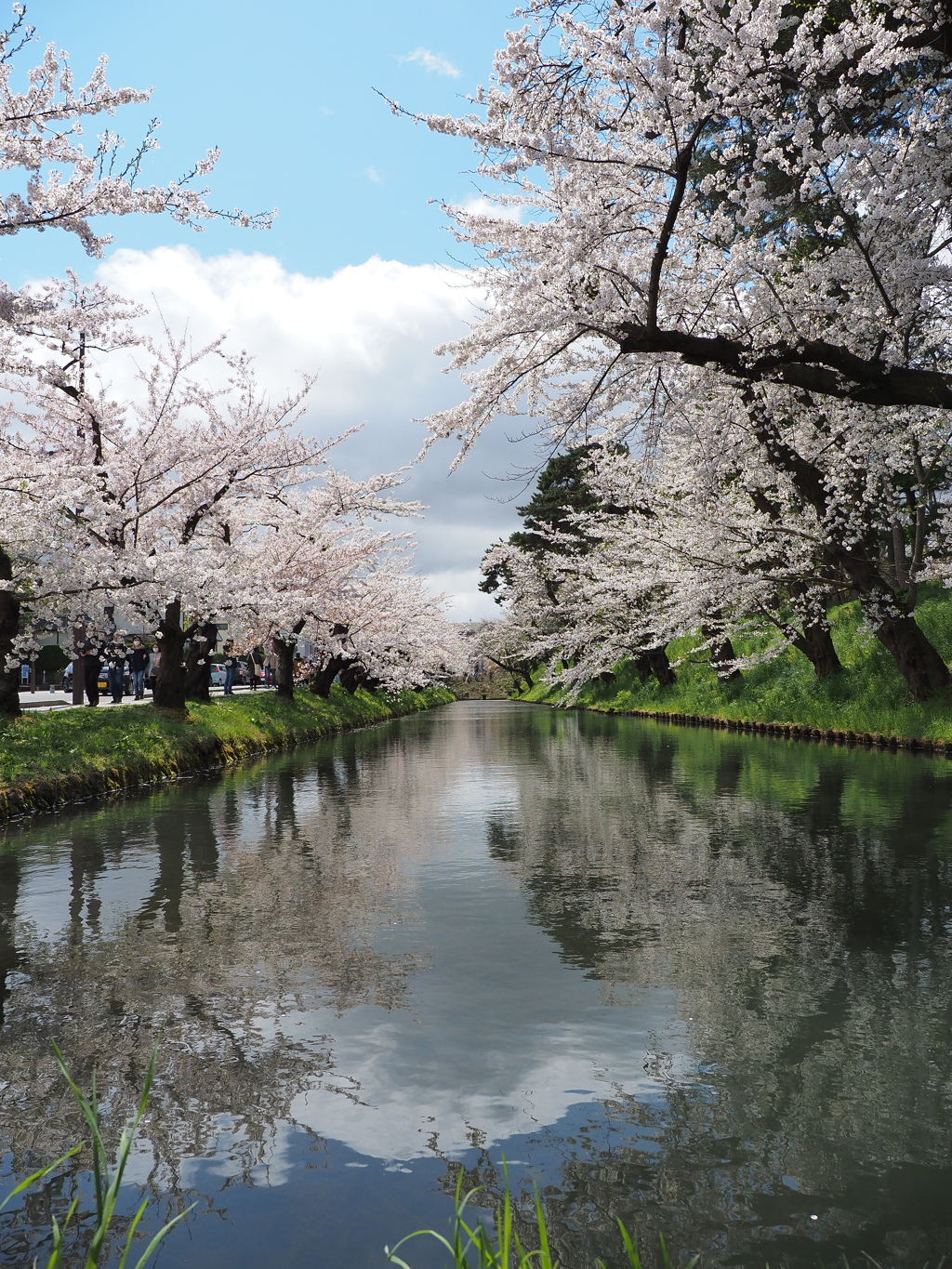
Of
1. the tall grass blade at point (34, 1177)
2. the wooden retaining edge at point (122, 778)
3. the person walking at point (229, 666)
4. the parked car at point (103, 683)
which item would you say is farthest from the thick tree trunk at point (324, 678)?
the tall grass blade at point (34, 1177)

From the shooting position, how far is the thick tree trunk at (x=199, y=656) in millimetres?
21844

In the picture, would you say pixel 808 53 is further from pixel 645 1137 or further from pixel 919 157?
pixel 645 1137

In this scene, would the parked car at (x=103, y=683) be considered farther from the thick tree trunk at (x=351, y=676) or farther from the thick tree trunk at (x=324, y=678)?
the thick tree trunk at (x=351, y=676)

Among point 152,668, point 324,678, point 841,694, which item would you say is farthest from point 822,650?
point 152,668

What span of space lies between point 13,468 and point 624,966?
42.1ft

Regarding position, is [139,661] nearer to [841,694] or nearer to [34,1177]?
[841,694]

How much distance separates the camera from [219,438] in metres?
19.6

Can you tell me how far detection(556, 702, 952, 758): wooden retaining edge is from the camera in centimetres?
1584

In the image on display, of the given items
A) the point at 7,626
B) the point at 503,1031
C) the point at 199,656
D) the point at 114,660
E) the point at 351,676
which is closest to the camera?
the point at 503,1031

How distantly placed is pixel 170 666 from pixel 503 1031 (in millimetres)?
16611

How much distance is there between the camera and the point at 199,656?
22.5 metres

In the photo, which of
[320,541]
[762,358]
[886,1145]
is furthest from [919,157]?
[320,541]

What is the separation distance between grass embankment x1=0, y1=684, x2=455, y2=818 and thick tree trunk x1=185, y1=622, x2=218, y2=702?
0.76m

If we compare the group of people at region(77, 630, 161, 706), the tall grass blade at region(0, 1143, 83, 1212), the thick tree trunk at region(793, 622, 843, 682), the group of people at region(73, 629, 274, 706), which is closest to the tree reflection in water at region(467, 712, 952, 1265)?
the tall grass blade at region(0, 1143, 83, 1212)
